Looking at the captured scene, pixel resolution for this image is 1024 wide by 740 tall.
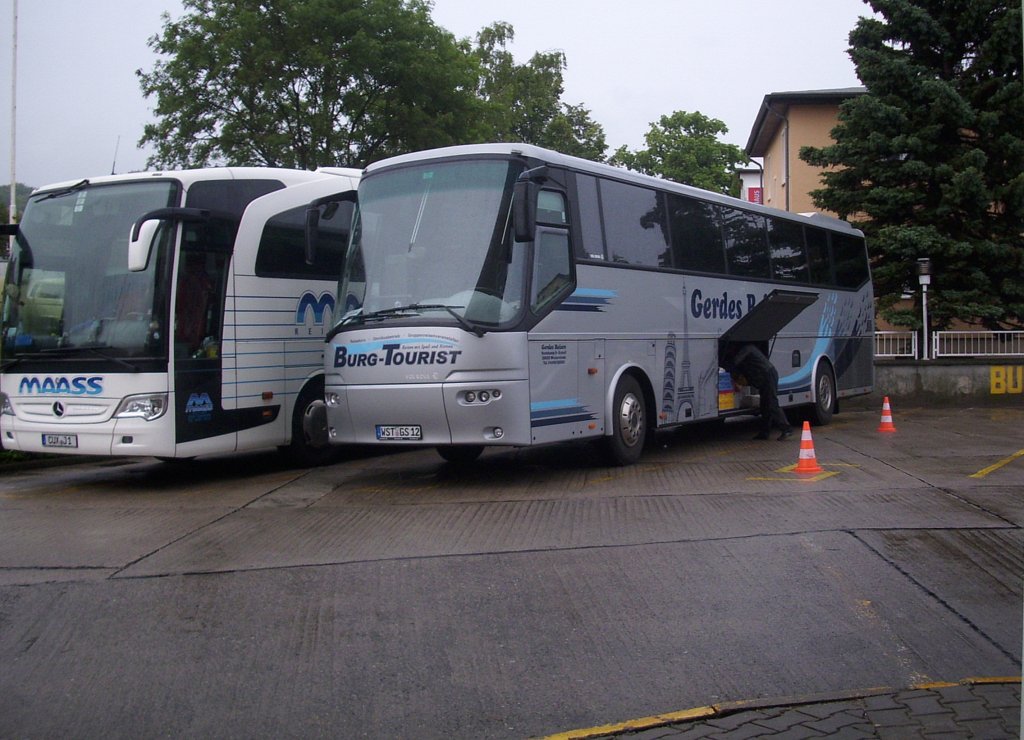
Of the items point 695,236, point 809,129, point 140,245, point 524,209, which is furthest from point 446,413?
point 809,129

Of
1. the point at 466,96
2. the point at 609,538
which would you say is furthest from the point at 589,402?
the point at 466,96

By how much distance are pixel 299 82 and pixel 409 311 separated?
67.5 ft

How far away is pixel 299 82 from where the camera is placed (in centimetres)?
2936

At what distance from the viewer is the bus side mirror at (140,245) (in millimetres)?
10430

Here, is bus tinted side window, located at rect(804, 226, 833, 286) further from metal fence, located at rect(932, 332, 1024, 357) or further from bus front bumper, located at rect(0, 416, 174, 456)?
bus front bumper, located at rect(0, 416, 174, 456)

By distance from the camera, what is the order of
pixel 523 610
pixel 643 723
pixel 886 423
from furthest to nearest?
pixel 886 423 < pixel 523 610 < pixel 643 723

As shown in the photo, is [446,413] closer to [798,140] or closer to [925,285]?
[925,285]

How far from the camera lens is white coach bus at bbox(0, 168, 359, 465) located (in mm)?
11016

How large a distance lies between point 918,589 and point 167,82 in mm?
26922

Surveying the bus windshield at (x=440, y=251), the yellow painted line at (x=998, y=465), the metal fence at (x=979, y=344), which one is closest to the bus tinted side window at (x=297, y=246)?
the bus windshield at (x=440, y=251)

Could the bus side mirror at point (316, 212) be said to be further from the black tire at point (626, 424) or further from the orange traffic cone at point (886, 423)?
the orange traffic cone at point (886, 423)

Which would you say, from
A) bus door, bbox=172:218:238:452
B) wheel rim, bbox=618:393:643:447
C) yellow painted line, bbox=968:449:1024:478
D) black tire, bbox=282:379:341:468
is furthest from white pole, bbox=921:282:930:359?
bus door, bbox=172:218:238:452

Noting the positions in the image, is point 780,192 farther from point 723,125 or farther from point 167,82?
point 723,125

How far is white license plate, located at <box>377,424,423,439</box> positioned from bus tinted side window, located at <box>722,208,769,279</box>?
21.1 feet
